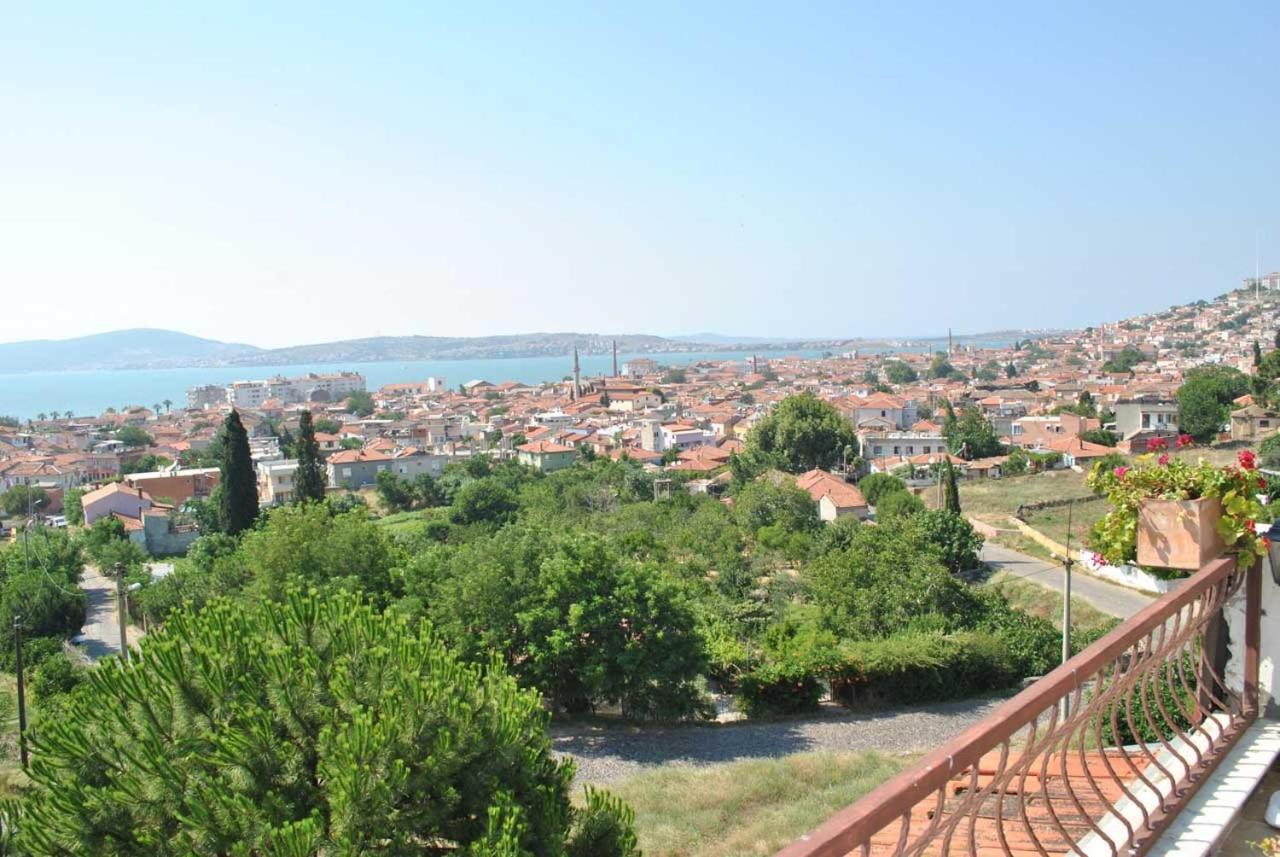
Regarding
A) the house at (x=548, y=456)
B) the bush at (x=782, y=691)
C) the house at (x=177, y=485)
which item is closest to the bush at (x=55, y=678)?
the bush at (x=782, y=691)

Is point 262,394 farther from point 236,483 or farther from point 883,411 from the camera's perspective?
point 236,483

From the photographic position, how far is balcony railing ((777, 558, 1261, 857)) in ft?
5.57

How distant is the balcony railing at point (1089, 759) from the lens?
170cm

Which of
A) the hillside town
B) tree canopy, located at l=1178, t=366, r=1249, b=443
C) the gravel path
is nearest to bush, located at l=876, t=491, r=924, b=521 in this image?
the hillside town

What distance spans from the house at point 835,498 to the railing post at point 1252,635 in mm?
27782

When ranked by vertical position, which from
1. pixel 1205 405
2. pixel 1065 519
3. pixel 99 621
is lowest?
pixel 99 621

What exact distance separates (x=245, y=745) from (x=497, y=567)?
26.0 ft

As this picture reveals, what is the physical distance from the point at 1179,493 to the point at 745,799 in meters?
6.56

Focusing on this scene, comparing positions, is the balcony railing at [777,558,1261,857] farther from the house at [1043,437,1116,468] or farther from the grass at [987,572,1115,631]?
the house at [1043,437,1116,468]

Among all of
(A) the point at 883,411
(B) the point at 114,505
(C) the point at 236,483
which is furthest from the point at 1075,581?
(A) the point at 883,411

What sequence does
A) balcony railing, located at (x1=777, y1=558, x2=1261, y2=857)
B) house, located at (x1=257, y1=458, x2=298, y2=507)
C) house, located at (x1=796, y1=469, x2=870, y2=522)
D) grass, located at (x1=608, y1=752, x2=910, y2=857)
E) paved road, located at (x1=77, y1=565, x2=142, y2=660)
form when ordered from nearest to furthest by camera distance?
balcony railing, located at (x1=777, y1=558, x2=1261, y2=857), grass, located at (x1=608, y1=752, x2=910, y2=857), paved road, located at (x1=77, y1=565, x2=142, y2=660), house, located at (x1=796, y1=469, x2=870, y2=522), house, located at (x1=257, y1=458, x2=298, y2=507)

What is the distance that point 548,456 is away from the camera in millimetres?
53250

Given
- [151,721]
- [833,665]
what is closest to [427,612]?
[833,665]

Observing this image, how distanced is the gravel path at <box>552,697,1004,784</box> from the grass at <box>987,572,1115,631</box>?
4872mm
